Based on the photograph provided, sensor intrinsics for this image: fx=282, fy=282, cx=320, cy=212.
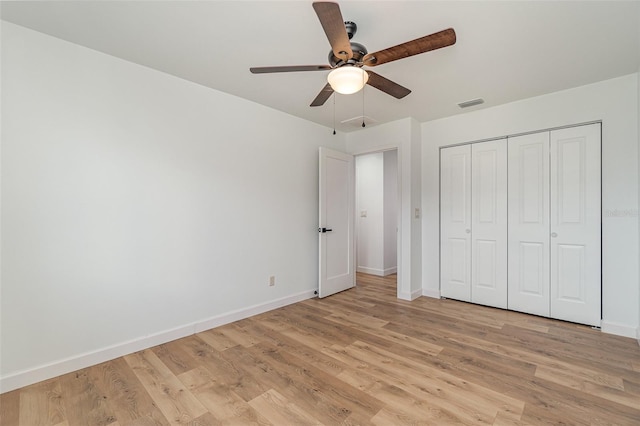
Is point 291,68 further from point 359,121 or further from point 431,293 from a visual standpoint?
point 431,293

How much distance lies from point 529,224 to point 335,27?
325 cm

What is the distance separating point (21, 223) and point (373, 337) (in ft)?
9.87

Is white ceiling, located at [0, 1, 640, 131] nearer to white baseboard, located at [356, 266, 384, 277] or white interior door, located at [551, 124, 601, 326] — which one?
white interior door, located at [551, 124, 601, 326]

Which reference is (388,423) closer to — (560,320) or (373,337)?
(373,337)

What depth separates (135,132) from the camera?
2.53 meters

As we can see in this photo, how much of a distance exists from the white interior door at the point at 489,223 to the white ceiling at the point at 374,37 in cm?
87

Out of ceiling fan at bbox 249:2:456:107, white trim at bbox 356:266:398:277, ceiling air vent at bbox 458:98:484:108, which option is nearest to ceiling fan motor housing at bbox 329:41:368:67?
ceiling fan at bbox 249:2:456:107

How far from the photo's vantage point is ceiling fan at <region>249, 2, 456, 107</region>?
150 cm

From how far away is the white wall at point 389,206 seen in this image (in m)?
5.49

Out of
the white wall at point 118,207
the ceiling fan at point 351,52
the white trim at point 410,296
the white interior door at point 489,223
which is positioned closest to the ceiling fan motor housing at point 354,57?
the ceiling fan at point 351,52

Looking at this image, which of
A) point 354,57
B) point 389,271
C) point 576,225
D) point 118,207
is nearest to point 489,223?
point 576,225

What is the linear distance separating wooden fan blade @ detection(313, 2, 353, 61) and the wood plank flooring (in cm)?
223

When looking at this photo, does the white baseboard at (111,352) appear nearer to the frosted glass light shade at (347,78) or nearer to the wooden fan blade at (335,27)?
the frosted glass light shade at (347,78)

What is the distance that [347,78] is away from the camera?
181 cm
